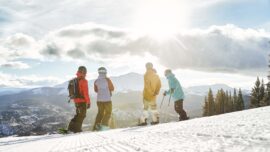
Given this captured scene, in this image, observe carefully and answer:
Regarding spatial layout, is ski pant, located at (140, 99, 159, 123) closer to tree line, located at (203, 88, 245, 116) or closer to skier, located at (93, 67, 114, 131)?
skier, located at (93, 67, 114, 131)

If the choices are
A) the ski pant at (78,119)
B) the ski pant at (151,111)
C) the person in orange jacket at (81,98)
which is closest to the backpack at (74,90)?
the person in orange jacket at (81,98)

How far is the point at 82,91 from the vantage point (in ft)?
46.1

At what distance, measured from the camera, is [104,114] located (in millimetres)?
14953

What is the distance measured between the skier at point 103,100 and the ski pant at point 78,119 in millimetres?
1012

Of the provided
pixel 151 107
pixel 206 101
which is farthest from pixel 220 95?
pixel 151 107

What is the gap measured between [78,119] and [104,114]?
1.52 meters

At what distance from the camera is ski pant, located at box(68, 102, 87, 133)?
1359 centimetres

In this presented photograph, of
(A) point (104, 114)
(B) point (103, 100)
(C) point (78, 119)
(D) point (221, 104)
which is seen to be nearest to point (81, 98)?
(C) point (78, 119)

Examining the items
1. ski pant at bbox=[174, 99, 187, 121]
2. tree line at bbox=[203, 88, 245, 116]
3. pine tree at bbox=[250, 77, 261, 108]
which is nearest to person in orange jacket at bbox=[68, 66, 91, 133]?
ski pant at bbox=[174, 99, 187, 121]

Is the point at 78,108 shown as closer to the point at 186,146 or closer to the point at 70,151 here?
the point at 70,151

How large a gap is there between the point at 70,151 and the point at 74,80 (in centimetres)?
851

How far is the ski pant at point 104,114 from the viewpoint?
584 inches

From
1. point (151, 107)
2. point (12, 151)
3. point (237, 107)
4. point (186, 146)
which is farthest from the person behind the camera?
point (237, 107)

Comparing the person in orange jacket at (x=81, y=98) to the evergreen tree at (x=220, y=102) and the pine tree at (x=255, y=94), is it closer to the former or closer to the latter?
the pine tree at (x=255, y=94)
